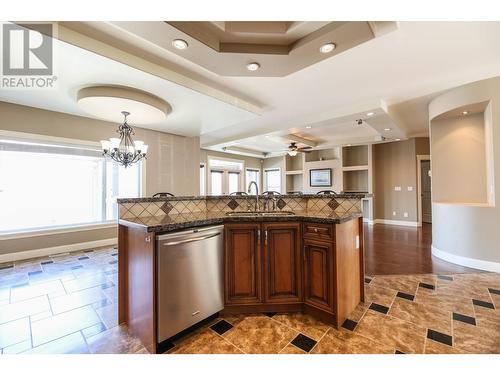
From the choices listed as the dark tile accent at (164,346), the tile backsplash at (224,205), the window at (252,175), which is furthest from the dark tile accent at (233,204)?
the window at (252,175)

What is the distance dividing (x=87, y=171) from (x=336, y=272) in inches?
196

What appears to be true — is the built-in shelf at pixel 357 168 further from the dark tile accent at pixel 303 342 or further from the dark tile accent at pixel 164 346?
the dark tile accent at pixel 164 346

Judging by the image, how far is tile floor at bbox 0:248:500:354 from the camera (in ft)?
5.07

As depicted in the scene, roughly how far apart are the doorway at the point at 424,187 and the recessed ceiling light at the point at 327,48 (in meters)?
5.95

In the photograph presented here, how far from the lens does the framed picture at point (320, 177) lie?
301 inches

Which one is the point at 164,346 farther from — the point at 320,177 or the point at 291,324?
the point at 320,177

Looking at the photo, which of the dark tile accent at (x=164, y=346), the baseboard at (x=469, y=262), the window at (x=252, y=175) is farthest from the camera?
the window at (x=252, y=175)

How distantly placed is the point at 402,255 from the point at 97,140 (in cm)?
601

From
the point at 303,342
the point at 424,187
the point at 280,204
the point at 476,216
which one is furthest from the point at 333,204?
the point at 424,187

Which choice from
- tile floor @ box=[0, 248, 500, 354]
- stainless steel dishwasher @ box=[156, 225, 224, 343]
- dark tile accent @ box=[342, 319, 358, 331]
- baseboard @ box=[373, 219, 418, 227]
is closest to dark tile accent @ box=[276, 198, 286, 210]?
stainless steel dishwasher @ box=[156, 225, 224, 343]

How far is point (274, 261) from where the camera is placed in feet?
6.38

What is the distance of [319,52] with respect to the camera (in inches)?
84.5

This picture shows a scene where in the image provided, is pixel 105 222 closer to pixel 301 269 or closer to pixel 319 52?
pixel 301 269
